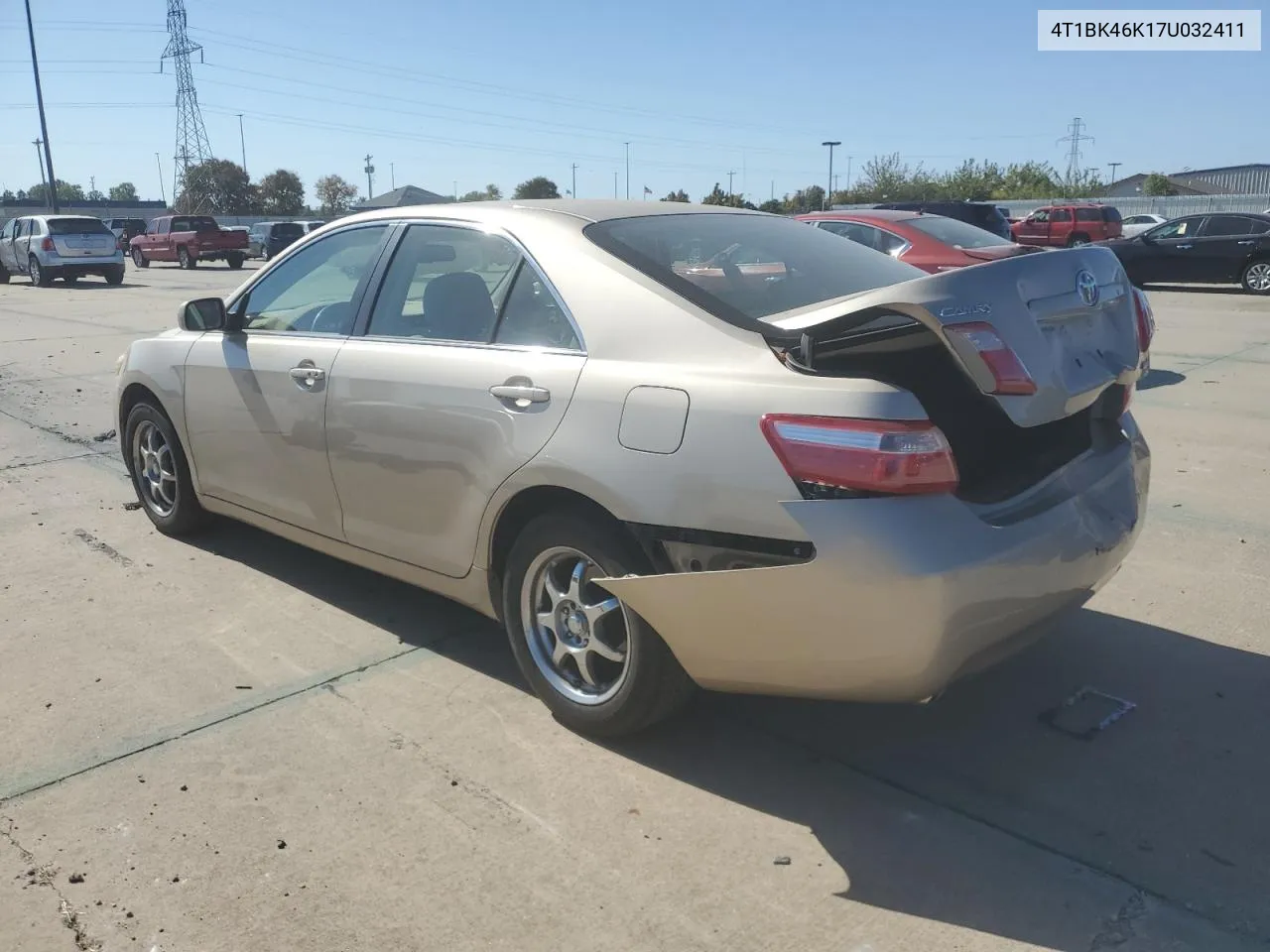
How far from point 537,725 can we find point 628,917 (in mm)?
1017

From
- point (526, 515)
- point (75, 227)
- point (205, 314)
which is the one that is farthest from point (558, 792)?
point (75, 227)

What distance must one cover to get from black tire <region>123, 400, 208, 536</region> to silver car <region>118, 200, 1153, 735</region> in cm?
97

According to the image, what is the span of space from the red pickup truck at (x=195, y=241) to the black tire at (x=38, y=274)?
764 centimetres

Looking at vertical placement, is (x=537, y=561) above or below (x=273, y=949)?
above

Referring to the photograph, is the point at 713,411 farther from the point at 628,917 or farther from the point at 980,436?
the point at 628,917

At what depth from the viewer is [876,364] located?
3.04m

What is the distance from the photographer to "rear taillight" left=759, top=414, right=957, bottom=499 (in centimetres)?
262

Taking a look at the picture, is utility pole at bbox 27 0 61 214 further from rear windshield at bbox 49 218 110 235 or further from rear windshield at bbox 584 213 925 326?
rear windshield at bbox 584 213 925 326

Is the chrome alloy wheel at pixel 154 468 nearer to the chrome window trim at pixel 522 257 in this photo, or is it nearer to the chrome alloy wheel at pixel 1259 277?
the chrome window trim at pixel 522 257

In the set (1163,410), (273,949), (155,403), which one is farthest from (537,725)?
(1163,410)

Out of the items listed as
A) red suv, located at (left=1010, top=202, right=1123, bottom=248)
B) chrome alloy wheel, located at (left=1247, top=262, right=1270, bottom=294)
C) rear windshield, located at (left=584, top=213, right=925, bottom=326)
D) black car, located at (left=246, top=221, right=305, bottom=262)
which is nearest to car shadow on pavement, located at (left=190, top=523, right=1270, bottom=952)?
rear windshield, located at (left=584, top=213, right=925, bottom=326)

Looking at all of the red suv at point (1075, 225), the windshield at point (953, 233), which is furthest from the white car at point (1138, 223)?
the windshield at point (953, 233)

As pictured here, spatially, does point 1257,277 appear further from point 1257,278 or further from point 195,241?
point 195,241

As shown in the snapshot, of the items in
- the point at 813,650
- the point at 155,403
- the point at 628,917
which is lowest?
the point at 628,917
